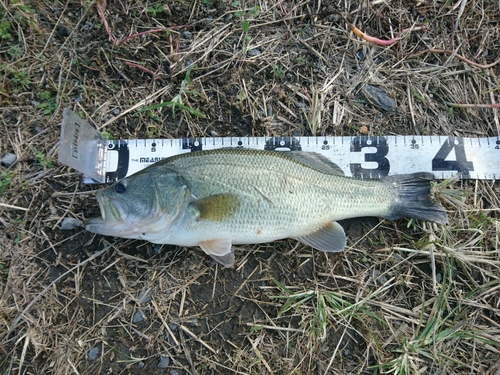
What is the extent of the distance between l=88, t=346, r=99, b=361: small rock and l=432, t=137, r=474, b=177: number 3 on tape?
3978mm

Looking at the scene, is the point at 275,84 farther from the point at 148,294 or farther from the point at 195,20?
the point at 148,294

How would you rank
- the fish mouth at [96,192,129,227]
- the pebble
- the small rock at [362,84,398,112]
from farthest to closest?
the small rock at [362,84,398,112]
the pebble
the fish mouth at [96,192,129,227]

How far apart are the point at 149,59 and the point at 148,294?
8.68 ft

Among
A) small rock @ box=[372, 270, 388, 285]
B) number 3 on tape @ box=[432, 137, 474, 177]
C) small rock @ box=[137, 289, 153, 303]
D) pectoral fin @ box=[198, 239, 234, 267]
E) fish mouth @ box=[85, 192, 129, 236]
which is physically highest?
number 3 on tape @ box=[432, 137, 474, 177]

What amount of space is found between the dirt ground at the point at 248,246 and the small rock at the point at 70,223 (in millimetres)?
64

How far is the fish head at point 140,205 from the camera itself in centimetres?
308

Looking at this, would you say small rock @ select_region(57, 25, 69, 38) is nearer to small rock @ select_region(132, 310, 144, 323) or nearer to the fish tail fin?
small rock @ select_region(132, 310, 144, 323)

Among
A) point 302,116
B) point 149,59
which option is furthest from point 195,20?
point 302,116

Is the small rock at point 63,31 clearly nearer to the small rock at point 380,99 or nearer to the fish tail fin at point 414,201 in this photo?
the small rock at point 380,99

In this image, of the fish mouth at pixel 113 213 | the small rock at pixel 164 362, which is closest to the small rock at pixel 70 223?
the fish mouth at pixel 113 213

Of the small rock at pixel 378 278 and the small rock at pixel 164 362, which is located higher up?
the small rock at pixel 378 278

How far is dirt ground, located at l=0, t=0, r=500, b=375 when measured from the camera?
3.34m

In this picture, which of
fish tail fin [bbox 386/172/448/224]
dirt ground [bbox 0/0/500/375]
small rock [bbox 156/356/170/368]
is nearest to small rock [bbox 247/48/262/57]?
dirt ground [bbox 0/0/500/375]

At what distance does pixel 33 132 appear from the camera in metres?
3.84
